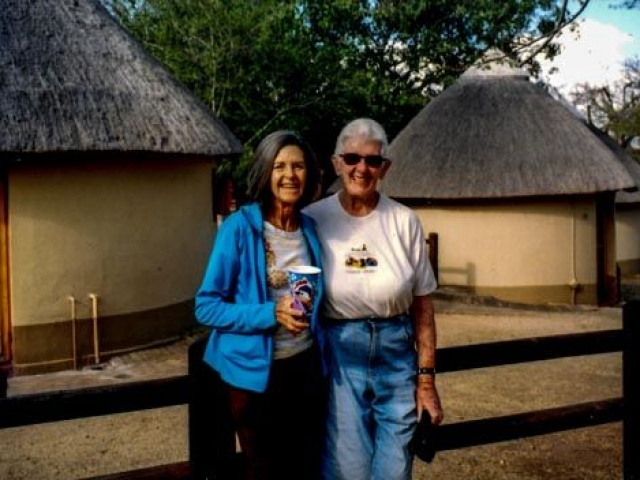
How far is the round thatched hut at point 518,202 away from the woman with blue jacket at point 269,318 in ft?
37.2

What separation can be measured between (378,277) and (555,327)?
8.25 metres

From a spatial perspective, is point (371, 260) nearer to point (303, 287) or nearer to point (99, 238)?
point (303, 287)

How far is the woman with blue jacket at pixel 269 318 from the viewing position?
2490mm

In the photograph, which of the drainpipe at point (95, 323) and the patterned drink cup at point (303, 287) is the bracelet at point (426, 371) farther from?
the drainpipe at point (95, 323)

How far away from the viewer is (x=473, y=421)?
3.44 m


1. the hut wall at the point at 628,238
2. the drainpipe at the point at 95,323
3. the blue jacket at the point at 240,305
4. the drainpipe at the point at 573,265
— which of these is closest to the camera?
the blue jacket at the point at 240,305

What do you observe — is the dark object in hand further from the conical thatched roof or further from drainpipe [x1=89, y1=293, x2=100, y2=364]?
the conical thatched roof

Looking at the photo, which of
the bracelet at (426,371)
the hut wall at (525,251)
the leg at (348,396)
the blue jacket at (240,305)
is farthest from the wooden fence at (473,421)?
the hut wall at (525,251)

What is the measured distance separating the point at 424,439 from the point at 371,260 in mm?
663

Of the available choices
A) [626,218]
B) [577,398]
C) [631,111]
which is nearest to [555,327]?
[577,398]

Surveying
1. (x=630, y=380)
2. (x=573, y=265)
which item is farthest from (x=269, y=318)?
(x=573, y=265)

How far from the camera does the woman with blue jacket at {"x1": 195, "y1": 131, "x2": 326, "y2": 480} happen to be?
2490 mm

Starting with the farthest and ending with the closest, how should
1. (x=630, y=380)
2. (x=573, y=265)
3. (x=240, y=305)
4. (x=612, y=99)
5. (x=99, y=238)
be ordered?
(x=612, y=99)
(x=573, y=265)
(x=99, y=238)
(x=630, y=380)
(x=240, y=305)

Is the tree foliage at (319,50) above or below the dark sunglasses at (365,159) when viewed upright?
above
